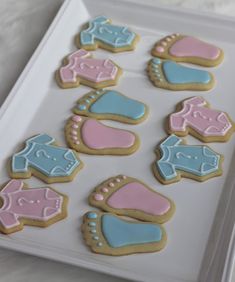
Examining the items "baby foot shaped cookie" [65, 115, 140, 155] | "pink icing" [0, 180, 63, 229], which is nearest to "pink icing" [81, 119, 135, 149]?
"baby foot shaped cookie" [65, 115, 140, 155]

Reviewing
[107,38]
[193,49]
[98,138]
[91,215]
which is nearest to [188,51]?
[193,49]

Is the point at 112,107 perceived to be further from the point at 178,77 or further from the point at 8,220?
the point at 8,220

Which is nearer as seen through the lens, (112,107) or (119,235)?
(119,235)

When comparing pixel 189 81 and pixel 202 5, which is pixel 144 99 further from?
pixel 202 5

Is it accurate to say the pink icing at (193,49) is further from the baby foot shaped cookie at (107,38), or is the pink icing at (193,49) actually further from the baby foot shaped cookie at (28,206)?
the baby foot shaped cookie at (28,206)

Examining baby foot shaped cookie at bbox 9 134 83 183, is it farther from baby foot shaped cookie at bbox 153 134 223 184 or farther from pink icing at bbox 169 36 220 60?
pink icing at bbox 169 36 220 60

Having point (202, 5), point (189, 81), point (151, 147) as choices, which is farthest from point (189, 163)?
point (202, 5)
